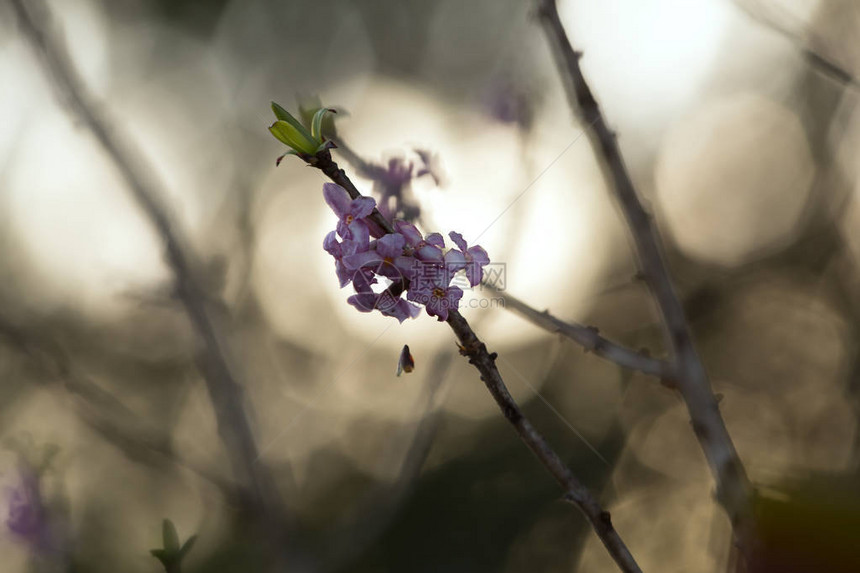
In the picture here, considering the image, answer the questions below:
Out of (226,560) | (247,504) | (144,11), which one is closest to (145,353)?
(226,560)


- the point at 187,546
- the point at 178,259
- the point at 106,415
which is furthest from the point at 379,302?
the point at 106,415

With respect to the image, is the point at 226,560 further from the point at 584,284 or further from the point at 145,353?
the point at 584,284

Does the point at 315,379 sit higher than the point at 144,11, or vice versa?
the point at 144,11

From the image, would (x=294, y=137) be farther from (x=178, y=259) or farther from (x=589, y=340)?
(x=178, y=259)

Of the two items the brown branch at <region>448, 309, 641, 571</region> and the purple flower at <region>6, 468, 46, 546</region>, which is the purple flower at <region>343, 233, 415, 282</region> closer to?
the brown branch at <region>448, 309, 641, 571</region>

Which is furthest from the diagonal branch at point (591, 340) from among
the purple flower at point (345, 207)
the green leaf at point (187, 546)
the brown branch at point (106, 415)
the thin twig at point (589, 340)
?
the brown branch at point (106, 415)

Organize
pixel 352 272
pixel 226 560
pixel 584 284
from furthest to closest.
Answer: pixel 226 560, pixel 584 284, pixel 352 272
